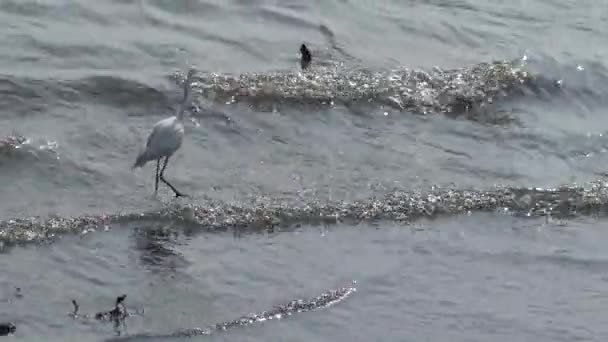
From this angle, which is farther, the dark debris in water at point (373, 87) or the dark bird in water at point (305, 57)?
the dark bird in water at point (305, 57)

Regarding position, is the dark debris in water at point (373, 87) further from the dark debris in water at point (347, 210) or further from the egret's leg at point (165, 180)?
the dark debris in water at point (347, 210)

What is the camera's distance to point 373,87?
11133mm

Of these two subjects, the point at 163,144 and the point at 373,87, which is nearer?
the point at 163,144

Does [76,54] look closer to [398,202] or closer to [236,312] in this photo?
[398,202]

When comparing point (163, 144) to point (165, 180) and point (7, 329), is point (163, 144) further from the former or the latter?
point (7, 329)

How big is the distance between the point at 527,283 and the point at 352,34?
4994mm

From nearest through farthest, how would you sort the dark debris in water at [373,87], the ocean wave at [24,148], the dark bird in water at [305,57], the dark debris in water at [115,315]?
the dark debris in water at [115,315], the ocean wave at [24,148], the dark debris in water at [373,87], the dark bird in water at [305,57]

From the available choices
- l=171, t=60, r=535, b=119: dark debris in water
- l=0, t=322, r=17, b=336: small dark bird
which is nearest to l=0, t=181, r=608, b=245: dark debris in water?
l=0, t=322, r=17, b=336: small dark bird

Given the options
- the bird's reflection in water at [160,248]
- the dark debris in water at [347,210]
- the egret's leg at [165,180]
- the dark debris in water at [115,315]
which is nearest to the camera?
the dark debris in water at [115,315]

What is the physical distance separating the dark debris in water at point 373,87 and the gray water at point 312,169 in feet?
0.07

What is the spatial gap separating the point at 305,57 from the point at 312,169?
2.23 m

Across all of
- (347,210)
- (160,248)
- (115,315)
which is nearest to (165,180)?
(160,248)

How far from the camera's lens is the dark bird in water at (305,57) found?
11359 mm

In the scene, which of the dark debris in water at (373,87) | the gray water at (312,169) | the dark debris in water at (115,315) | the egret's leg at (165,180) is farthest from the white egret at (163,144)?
the dark debris in water at (115,315)
